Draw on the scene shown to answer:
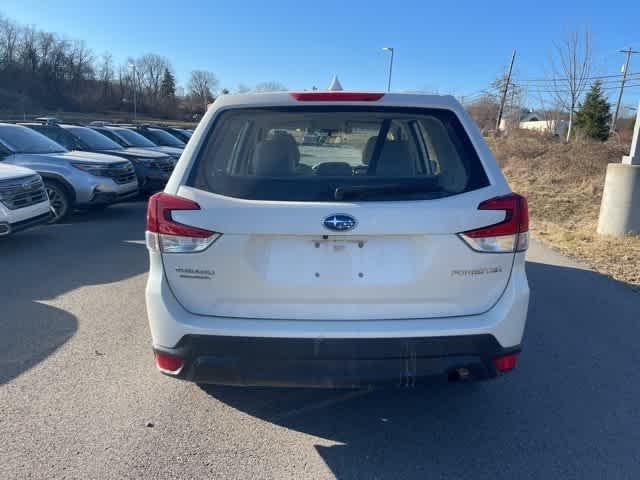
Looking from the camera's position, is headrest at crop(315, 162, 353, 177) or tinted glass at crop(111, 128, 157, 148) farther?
tinted glass at crop(111, 128, 157, 148)

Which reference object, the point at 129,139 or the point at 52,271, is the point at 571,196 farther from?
the point at 129,139

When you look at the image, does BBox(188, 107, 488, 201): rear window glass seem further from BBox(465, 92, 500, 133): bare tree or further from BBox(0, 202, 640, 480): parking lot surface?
BBox(465, 92, 500, 133): bare tree


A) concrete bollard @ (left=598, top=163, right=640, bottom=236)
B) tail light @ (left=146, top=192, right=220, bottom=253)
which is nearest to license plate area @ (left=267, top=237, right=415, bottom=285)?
tail light @ (left=146, top=192, right=220, bottom=253)

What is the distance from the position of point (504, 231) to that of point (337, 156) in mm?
1353

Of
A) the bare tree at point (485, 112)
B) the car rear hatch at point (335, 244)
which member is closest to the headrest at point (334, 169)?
the car rear hatch at point (335, 244)

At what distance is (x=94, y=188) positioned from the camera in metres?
9.27

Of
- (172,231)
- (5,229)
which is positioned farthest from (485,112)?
(172,231)

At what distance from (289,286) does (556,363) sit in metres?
2.57

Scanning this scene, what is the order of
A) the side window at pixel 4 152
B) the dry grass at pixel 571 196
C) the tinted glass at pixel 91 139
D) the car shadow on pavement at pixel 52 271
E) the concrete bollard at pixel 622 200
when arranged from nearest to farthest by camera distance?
the car shadow on pavement at pixel 52 271, the dry grass at pixel 571 196, the concrete bollard at pixel 622 200, the side window at pixel 4 152, the tinted glass at pixel 91 139

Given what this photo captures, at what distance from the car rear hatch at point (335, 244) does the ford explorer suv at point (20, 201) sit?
5228 millimetres

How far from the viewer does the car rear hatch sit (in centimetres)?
245

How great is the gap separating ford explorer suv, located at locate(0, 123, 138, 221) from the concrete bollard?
28.2 ft

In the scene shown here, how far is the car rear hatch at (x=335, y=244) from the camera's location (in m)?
2.45

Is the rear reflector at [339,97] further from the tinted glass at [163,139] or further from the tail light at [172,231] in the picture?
the tinted glass at [163,139]
